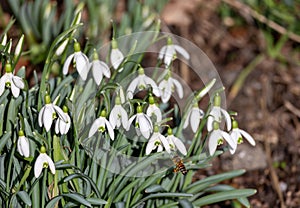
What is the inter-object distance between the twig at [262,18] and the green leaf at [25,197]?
7.95ft

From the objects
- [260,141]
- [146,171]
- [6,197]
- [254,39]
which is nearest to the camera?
[6,197]

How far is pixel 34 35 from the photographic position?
3637 millimetres

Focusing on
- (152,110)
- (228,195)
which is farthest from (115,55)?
(228,195)

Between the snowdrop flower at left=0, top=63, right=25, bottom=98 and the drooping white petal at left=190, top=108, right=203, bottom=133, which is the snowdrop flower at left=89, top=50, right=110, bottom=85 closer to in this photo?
the snowdrop flower at left=0, top=63, right=25, bottom=98

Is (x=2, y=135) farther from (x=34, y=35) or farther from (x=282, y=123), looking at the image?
(x=282, y=123)

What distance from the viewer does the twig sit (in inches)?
156

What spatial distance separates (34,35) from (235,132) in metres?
1.95

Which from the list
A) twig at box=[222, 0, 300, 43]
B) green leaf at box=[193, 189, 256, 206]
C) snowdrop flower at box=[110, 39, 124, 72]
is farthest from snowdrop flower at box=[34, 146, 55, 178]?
twig at box=[222, 0, 300, 43]

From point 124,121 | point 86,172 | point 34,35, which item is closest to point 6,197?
point 86,172

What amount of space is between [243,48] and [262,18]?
318 millimetres

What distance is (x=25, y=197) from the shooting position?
6.37ft

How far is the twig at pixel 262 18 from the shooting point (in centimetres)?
396

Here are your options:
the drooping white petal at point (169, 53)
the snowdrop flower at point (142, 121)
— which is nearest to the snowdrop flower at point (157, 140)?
the snowdrop flower at point (142, 121)

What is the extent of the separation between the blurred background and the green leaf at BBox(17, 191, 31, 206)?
1.21 m
